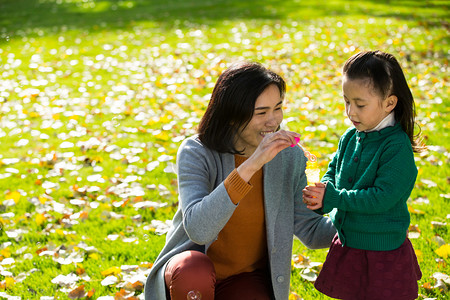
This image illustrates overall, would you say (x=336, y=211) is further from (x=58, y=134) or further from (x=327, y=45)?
(x=327, y=45)

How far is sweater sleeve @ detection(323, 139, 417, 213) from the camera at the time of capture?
6.73 ft

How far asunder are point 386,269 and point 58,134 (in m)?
4.63

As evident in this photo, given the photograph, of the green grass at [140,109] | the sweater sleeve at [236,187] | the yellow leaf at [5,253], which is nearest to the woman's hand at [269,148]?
the sweater sleeve at [236,187]

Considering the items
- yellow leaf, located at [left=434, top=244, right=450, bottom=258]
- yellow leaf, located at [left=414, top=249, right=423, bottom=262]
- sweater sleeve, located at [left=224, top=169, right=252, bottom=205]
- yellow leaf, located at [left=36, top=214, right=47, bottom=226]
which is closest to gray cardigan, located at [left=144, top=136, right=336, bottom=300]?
sweater sleeve, located at [left=224, top=169, right=252, bottom=205]

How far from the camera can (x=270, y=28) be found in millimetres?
12320

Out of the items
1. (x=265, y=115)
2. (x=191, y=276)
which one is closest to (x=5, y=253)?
(x=191, y=276)

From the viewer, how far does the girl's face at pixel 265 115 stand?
2.45 m

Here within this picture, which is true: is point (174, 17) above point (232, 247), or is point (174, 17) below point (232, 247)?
above

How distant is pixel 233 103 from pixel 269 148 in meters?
0.37

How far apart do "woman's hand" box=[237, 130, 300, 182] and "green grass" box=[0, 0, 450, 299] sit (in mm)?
1098

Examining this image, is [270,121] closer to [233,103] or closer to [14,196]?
[233,103]

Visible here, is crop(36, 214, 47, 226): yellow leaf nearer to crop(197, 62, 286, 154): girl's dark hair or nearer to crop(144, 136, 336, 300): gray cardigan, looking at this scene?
crop(144, 136, 336, 300): gray cardigan

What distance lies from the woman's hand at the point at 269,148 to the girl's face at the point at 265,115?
0.91ft

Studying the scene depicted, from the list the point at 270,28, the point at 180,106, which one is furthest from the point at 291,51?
the point at 180,106
